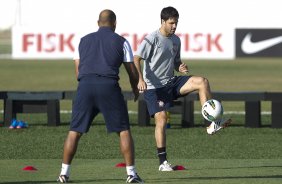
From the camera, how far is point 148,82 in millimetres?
14609

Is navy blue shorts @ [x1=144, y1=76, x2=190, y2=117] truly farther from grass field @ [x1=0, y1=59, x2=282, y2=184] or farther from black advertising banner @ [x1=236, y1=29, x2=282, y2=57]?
black advertising banner @ [x1=236, y1=29, x2=282, y2=57]

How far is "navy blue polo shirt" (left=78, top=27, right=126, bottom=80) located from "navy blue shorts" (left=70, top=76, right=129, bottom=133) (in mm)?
91

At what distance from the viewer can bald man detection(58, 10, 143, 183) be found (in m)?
12.3

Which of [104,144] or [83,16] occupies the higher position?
[83,16]

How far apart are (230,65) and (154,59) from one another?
3161cm

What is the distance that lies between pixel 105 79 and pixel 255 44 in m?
34.8

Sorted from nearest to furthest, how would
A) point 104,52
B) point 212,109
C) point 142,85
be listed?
point 104,52 → point 142,85 → point 212,109

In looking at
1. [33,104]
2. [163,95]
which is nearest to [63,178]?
[163,95]

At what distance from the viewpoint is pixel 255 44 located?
46.8 metres

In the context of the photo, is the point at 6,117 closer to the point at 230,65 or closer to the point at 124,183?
the point at 124,183

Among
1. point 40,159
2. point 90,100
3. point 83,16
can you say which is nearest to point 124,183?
point 90,100

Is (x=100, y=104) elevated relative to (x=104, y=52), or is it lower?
lower

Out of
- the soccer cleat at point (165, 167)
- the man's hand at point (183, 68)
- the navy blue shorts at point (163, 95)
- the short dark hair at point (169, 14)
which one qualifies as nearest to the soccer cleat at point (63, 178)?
the soccer cleat at point (165, 167)

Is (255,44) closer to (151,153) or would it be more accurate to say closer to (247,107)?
(247,107)
